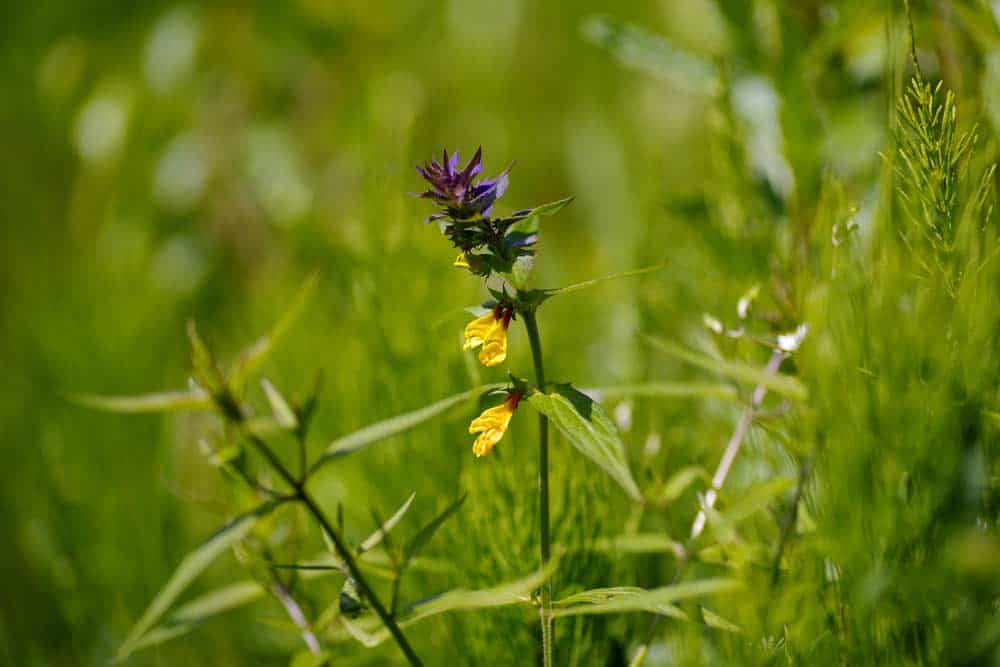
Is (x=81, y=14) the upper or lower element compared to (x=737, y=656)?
upper

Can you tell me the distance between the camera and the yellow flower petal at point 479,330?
0.80 feet

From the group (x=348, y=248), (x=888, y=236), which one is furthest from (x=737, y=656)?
(x=348, y=248)

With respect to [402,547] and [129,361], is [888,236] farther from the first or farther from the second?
[129,361]

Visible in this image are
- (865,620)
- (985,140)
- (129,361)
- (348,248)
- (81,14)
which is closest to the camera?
(865,620)

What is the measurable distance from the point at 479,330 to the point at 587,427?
1.6 inches

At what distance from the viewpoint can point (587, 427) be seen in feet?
0.74

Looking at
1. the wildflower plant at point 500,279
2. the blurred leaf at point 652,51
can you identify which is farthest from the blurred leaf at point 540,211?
the blurred leaf at point 652,51

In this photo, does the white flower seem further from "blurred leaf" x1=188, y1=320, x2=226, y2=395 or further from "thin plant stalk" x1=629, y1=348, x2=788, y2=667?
"blurred leaf" x1=188, y1=320, x2=226, y2=395

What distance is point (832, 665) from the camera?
247 millimetres

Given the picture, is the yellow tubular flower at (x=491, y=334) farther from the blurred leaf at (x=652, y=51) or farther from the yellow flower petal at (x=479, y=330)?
the blurred leaf at (x=652, y=51)

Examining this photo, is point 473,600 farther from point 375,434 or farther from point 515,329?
point 515,329

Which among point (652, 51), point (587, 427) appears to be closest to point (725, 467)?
point (587, 427)

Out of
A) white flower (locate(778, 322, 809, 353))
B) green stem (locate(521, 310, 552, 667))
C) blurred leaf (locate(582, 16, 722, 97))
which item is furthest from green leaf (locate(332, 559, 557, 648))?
blurred leaf (locate(582, 16, 722, 97))

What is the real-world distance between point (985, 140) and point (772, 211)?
107mm
